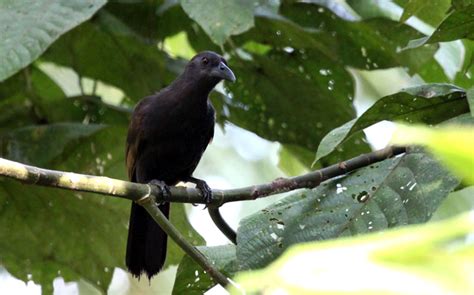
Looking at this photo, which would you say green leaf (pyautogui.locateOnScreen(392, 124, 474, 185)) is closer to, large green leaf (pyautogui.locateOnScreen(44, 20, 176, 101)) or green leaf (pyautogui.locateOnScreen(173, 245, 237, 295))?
green leaf (pyautogui.locateOnScreen(173, 245, 237, 295))

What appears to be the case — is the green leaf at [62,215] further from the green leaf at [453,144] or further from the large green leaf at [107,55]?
the green leaf at [453,144]

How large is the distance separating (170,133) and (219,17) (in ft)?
3.36

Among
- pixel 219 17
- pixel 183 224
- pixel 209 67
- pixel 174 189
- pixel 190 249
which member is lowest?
pixel 183 224

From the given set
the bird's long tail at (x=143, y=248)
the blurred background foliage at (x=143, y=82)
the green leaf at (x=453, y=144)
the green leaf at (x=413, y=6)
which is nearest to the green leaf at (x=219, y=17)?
the blurred background foliage at (x=143, y=82)

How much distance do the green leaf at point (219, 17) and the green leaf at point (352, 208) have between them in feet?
2.15

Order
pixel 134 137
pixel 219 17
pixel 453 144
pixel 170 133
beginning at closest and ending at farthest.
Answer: pixel 453 144
pixel 219 17
pixel 134 137
pixel 170 133

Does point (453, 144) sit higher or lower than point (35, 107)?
higher

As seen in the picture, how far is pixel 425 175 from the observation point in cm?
210

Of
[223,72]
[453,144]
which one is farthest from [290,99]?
[453,144]

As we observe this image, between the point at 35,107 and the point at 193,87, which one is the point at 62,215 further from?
the point at 193,87

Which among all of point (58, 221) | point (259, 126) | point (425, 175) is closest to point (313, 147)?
point (259, 126)

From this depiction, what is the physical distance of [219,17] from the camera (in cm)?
270

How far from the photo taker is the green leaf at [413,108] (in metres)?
2.13

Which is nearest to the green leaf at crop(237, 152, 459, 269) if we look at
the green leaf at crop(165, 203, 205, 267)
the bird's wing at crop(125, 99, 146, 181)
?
the green leaf at crop(165, 203, 205, 267)
